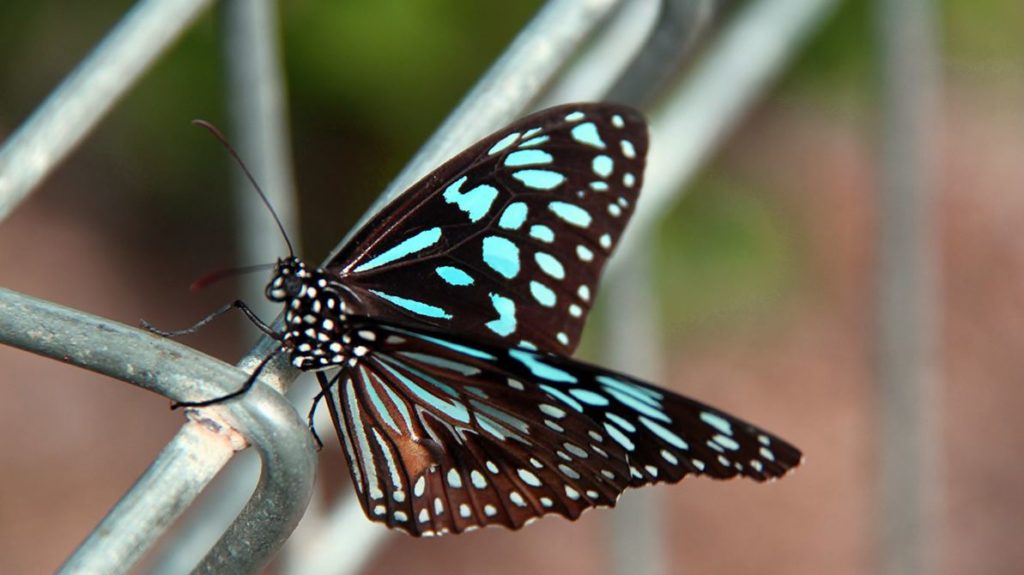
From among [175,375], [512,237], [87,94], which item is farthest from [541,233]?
[175,375]

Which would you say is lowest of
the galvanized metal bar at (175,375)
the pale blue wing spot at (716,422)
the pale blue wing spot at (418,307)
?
the galvanized metal bar at (175,375)

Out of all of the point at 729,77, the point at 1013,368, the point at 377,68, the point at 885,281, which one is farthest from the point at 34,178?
the point at 1013,368

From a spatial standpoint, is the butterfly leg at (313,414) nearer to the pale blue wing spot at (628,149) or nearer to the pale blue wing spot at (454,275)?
the pale blue wing spot at (454,275)

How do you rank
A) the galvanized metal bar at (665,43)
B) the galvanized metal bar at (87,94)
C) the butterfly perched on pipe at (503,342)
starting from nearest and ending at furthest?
the galvanized metal bar at (87,94), the galvanized metal bar at (665,43), the butterfly perched on pipe at (503,342)

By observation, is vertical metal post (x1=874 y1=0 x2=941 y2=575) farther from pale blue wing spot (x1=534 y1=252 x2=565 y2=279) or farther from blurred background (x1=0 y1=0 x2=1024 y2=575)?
blurred background (x1=0 y1=0 x2=1024 y2=575)

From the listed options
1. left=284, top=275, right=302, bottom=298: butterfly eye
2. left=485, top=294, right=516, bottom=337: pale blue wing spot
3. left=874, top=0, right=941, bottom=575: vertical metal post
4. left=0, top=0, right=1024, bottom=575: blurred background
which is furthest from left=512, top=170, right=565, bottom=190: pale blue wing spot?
left=0, top=0, right=1024, bottom=575: blurred background

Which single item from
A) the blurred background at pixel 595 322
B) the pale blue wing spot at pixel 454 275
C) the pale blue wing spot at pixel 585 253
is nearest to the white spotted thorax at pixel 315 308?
the pale blue wing spot at pixel 454 275
